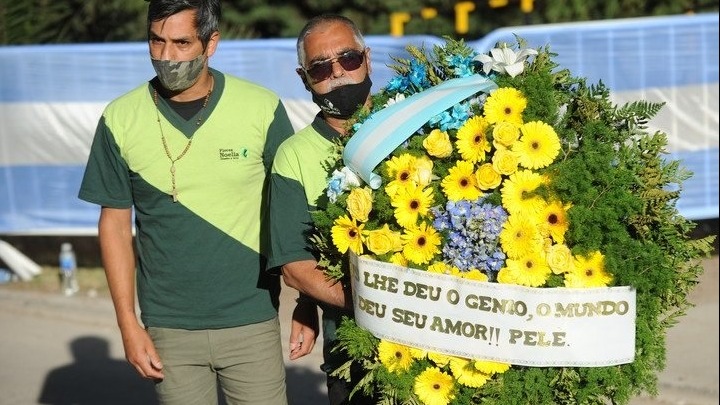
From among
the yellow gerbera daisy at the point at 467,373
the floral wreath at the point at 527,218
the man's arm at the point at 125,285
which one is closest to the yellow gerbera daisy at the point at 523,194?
the floral wreath at the point at 527,218

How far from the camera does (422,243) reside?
11.7 ft

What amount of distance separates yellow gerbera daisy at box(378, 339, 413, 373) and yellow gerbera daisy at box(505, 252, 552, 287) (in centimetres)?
42

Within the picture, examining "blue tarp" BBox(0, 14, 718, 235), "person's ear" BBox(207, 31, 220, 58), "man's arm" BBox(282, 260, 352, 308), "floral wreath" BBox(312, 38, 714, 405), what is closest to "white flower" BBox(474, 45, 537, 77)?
"floral wreath" BBox(312, 38, 714, 405)

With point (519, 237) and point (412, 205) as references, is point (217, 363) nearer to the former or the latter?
point (412, 205)

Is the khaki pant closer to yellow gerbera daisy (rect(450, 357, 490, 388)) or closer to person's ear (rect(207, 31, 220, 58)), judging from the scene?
person's ear (rect(207, 31, 220, 58))

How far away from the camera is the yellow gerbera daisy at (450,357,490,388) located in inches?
138

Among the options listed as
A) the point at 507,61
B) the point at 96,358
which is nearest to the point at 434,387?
the point at 507,61

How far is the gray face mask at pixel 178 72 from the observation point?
437cm

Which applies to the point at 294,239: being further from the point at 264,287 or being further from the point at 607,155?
the point at 607,155

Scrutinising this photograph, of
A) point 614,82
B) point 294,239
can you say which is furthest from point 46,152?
point 294,239

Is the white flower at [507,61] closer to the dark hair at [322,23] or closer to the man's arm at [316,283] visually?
the dark hair at [322,23]

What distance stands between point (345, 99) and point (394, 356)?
3.03ft

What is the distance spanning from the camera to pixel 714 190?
10117 mm

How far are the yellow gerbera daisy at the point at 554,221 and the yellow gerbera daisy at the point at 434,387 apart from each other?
51cm
